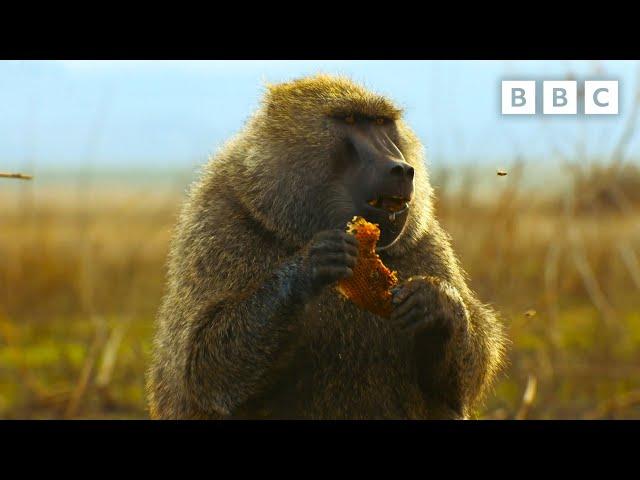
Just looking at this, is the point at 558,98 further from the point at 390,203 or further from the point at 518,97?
the point at 390,203

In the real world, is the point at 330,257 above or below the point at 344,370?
above

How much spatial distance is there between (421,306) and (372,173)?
715 mm

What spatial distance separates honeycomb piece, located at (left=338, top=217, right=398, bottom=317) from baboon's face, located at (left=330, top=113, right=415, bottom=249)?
123 millimetres

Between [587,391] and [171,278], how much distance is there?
6174 millimetres

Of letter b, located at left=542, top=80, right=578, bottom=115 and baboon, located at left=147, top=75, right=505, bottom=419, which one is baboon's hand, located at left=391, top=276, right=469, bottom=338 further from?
letter b, located at left=542, top=80, right=578, bottom=115

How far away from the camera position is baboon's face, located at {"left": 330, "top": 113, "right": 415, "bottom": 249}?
471 cm

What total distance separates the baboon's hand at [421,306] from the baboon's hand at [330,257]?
0.36 meters

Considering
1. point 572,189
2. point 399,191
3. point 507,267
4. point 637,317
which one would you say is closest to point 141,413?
point 507,267

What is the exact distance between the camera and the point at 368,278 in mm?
4703

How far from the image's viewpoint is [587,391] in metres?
10.3

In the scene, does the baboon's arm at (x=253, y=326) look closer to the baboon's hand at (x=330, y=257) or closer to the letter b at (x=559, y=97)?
the baboon's hand at (x=330, y=257)

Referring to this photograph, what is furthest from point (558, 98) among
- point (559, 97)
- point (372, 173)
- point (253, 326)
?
point (253, 326)

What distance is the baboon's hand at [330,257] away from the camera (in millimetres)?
4488
